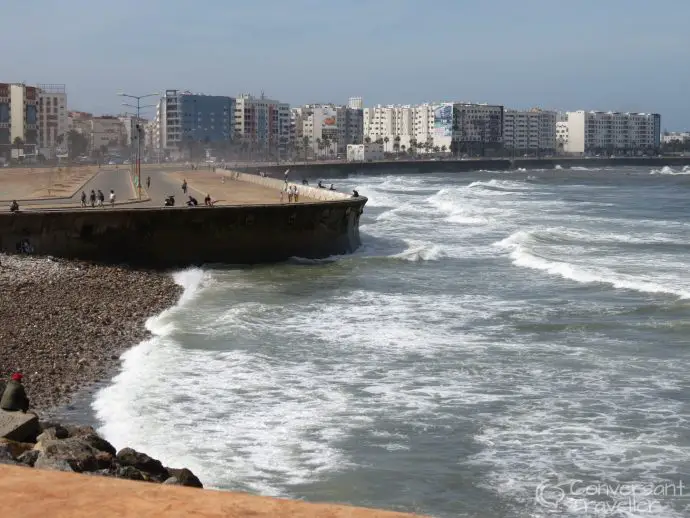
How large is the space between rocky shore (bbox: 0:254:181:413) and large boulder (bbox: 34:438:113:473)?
3.85m

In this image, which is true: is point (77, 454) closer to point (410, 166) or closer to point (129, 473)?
point (129, 473)

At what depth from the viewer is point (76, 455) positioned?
9922 millimetres

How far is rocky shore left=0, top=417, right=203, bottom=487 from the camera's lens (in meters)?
9.62

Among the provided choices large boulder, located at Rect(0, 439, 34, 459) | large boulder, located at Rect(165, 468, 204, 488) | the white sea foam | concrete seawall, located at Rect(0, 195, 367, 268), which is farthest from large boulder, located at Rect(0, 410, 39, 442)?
concrete seawall, located at Rect(0, 195, 367, 268)

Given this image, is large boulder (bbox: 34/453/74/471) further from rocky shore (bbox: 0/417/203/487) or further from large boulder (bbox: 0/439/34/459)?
large boulder (bbox: 0/439/34/459)

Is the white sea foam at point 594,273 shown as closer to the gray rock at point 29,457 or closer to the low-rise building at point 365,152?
the gray rock at point 29,457

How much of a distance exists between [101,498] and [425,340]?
13.0 metres

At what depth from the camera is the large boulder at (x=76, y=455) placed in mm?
9695

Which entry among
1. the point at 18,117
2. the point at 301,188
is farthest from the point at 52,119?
the point at 301,188

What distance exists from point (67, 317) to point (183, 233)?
1068 cm

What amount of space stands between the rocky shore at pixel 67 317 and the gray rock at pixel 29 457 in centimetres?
399

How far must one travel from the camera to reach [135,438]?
1268cm

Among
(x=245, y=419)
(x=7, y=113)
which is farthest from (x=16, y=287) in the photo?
(x=7, y=113)

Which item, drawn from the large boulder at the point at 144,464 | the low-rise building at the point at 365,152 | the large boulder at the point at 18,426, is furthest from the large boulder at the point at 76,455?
the low-rise building at the point at 365,152
